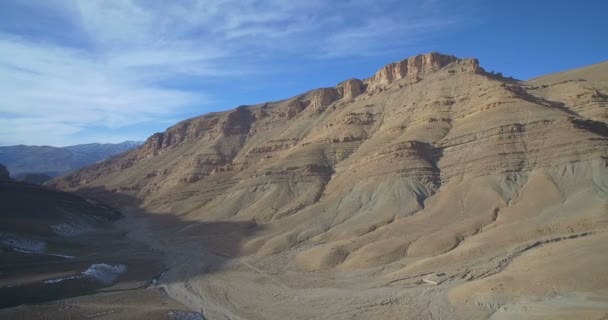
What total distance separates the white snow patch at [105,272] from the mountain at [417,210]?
5.47m

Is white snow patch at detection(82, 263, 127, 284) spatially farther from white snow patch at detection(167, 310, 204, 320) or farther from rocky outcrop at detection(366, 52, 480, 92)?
rocky outcrop at detection(366, 52, 480, 92)

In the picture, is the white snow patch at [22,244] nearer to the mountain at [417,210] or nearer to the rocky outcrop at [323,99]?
the mountain at [417,210]

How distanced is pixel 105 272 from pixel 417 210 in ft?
118

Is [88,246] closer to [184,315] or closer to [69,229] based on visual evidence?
[69,229]

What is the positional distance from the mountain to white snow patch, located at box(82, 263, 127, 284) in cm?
547

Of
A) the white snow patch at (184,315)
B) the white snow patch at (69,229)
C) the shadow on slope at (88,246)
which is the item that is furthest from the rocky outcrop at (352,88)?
the white snow patch at (184,315)

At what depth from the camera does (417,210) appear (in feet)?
188

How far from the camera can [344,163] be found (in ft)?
275

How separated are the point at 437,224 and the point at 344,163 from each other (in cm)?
3394

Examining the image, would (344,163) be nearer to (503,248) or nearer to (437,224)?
(437,224)

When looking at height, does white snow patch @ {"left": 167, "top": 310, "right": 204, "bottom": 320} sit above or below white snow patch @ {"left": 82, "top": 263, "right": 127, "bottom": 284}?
below

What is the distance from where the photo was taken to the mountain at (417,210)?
3341cm

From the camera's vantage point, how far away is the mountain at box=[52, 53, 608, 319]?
3341 cm

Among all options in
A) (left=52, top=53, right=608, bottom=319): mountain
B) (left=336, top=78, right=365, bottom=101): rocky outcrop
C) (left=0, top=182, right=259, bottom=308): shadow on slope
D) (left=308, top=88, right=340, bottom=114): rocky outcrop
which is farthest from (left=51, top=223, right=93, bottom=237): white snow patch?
(left=336, top=78, right=365, bottom=101): rocky outcrop
